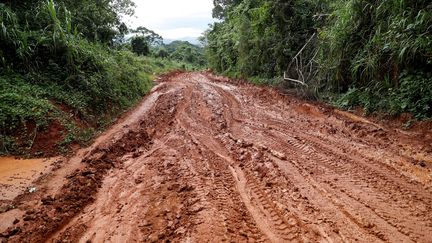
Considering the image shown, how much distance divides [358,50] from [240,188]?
5130 millimetres

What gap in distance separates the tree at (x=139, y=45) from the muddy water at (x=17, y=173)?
845 inches

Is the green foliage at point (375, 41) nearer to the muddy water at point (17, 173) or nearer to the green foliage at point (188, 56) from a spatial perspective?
the muddy water at point (17, 173)

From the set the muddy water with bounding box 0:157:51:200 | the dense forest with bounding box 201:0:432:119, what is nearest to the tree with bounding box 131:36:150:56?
the dense forest with bounding box 201:0:432:119

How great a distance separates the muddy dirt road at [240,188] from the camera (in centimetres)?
254

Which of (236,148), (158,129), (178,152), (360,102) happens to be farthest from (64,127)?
(360,102)

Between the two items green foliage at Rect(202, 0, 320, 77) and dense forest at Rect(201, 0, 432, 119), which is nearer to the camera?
dense forest at Rect(201, 0, 432, 119)

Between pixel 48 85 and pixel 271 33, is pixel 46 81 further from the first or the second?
pixel 271 33

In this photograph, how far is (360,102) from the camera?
249 inches

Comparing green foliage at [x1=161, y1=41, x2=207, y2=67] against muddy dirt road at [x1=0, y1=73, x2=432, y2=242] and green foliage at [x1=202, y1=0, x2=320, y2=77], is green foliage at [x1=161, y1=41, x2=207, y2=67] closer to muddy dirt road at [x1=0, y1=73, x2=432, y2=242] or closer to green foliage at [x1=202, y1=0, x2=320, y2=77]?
green foliage at [x1=202, y1=0, x2=320, y2=77]

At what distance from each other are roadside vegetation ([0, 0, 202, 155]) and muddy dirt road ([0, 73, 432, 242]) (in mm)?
813

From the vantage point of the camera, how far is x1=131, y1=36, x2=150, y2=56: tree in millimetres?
24870

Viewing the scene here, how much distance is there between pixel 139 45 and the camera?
25344mm

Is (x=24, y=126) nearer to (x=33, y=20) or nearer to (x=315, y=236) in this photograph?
(x=33, y=20)

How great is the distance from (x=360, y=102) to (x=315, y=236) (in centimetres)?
472
